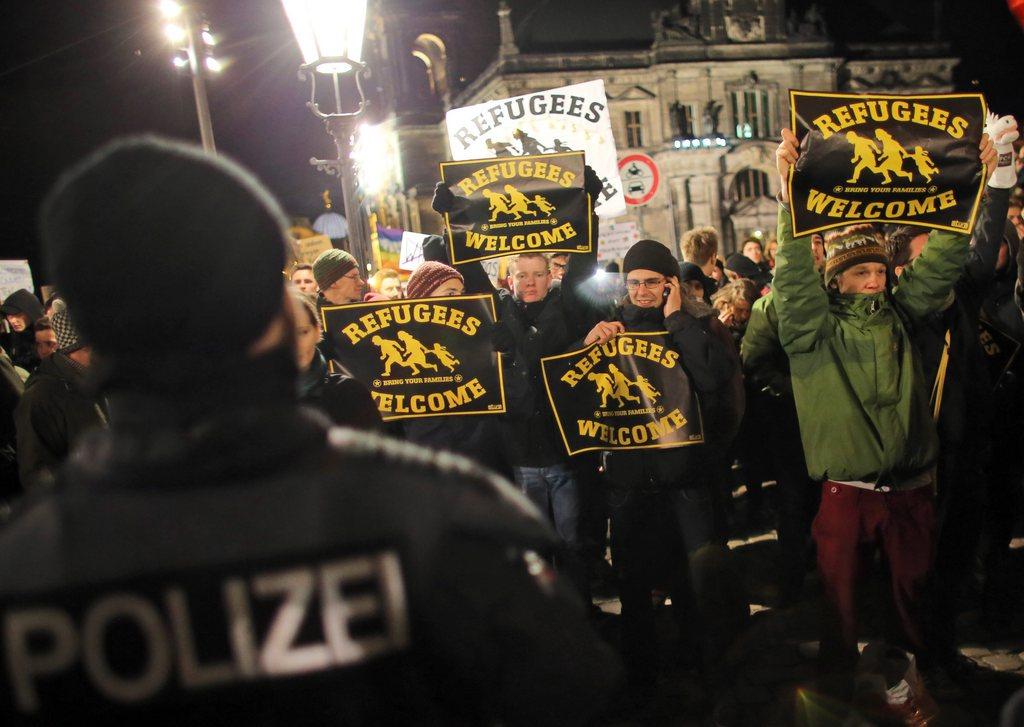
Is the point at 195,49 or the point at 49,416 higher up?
the point at 195,49

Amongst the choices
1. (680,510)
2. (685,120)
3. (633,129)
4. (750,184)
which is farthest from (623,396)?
(685,120)

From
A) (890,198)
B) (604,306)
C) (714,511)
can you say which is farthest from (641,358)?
(890,198)

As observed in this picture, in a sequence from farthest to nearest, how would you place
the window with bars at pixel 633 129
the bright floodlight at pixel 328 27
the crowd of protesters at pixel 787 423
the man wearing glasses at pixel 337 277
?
1. the window with bars at pixel 633 129
2. the bright floodlight at pixel 328 27
3. the man wearing glasses at pixel 337 277
4. the crowd of protesters at pixel 787 423

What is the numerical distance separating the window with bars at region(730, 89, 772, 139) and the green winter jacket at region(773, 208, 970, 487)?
149ft

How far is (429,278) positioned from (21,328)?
7.17m

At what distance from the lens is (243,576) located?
1.18 metres

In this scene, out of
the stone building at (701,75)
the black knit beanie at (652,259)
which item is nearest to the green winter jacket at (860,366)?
the black knit beanie at (652,259)

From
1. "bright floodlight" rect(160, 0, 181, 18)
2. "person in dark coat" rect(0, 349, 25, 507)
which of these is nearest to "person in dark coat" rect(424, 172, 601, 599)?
"person in dark coat" rect(0, 349, 25, 507)

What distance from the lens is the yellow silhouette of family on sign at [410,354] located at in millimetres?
4793

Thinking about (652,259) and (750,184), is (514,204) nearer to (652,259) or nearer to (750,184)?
(652,259)

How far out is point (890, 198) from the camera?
400cm

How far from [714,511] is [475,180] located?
2.53m

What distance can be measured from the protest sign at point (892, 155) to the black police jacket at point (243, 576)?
10.7ft

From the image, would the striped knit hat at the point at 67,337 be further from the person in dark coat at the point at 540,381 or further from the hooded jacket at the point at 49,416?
the person in dark coat at the point at 540,381
